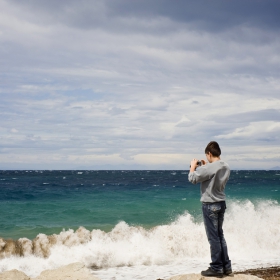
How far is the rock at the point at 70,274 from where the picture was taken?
6145 millimetres

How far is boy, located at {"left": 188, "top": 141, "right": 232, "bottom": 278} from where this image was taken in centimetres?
540

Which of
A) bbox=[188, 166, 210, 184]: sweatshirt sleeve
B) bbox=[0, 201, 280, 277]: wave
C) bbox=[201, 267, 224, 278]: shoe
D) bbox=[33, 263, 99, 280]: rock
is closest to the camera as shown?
bbox=[188, 166, 210, 184]: sweatshirt sleeve

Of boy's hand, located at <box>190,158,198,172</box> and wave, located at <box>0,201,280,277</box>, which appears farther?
wave, located at <box>0,201,280,277</box>

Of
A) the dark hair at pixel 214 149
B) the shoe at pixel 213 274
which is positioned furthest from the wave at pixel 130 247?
the dark hair at pixel 214 149

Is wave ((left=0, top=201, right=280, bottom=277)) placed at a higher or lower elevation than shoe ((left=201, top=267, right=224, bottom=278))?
lower

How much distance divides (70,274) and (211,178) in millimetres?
2998

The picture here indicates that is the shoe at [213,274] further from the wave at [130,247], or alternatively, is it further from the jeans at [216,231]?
the wave at [130,247]

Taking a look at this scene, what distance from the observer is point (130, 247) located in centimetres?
927

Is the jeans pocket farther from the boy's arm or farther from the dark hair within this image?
the dark hair

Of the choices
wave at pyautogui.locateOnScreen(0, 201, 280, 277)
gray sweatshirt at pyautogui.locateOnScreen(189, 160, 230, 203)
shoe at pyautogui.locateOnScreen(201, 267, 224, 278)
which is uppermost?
gray sweatshirt at pyautogui.locateOnScreen(189, 160, 230, 203)

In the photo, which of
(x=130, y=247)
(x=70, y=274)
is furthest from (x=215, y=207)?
(x=130, y=247)

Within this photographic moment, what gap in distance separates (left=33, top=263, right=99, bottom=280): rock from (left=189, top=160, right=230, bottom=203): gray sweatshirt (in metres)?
2.49

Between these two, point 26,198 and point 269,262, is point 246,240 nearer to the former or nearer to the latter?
point 269,262

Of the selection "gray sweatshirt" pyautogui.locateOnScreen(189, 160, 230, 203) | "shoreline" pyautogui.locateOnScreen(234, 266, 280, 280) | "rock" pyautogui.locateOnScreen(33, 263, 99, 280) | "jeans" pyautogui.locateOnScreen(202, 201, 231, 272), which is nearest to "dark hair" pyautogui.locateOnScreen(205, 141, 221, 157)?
"gray sweatshirt" pyautogui.locateOnScreen(189, 160, 230, 203)
